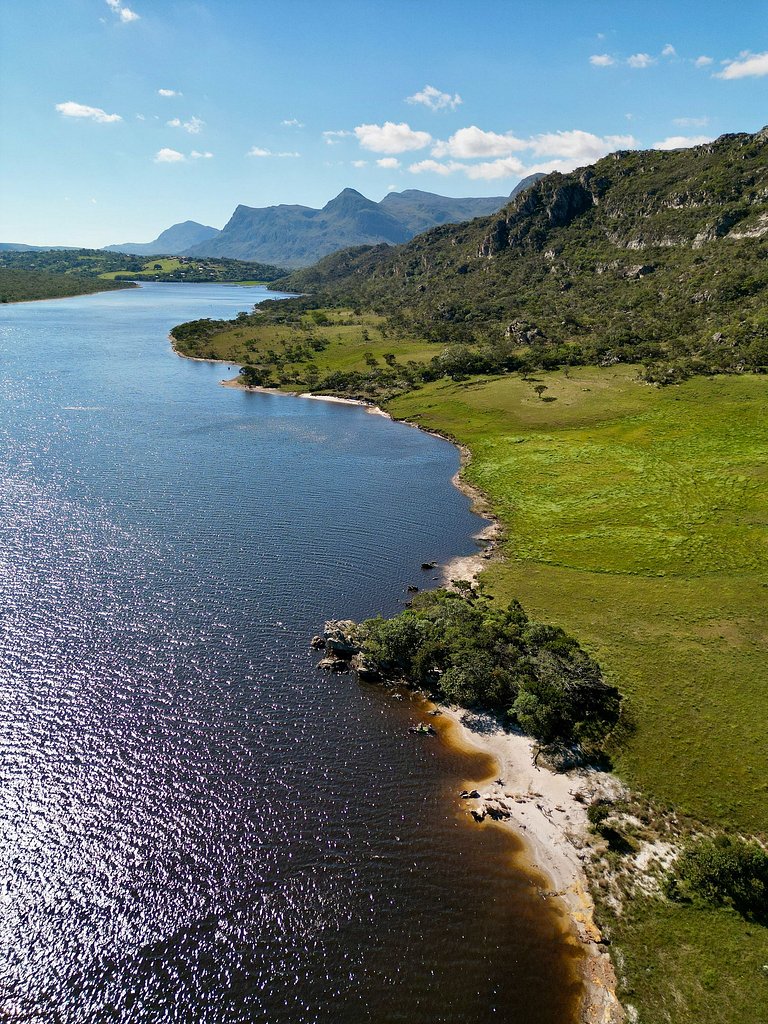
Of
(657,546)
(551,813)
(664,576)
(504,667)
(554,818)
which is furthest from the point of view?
(657,546)

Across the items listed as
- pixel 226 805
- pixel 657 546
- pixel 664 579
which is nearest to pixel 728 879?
pixel 226 805

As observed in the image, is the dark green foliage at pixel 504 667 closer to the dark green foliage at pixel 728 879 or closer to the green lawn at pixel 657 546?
the green lawn at pixel 657 546

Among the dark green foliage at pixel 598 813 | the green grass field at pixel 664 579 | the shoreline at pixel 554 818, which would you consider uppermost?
the green grass field at pixel 664 579

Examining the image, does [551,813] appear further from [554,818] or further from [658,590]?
[658,590]

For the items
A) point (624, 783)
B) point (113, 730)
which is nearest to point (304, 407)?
point (113, 730)

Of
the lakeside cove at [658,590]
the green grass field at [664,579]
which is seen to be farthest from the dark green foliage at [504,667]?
the green grass field at [664,579]

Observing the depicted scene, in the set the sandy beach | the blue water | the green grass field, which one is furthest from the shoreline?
the blue water

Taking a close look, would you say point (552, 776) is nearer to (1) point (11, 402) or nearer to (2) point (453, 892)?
(2) point (453, 892)
